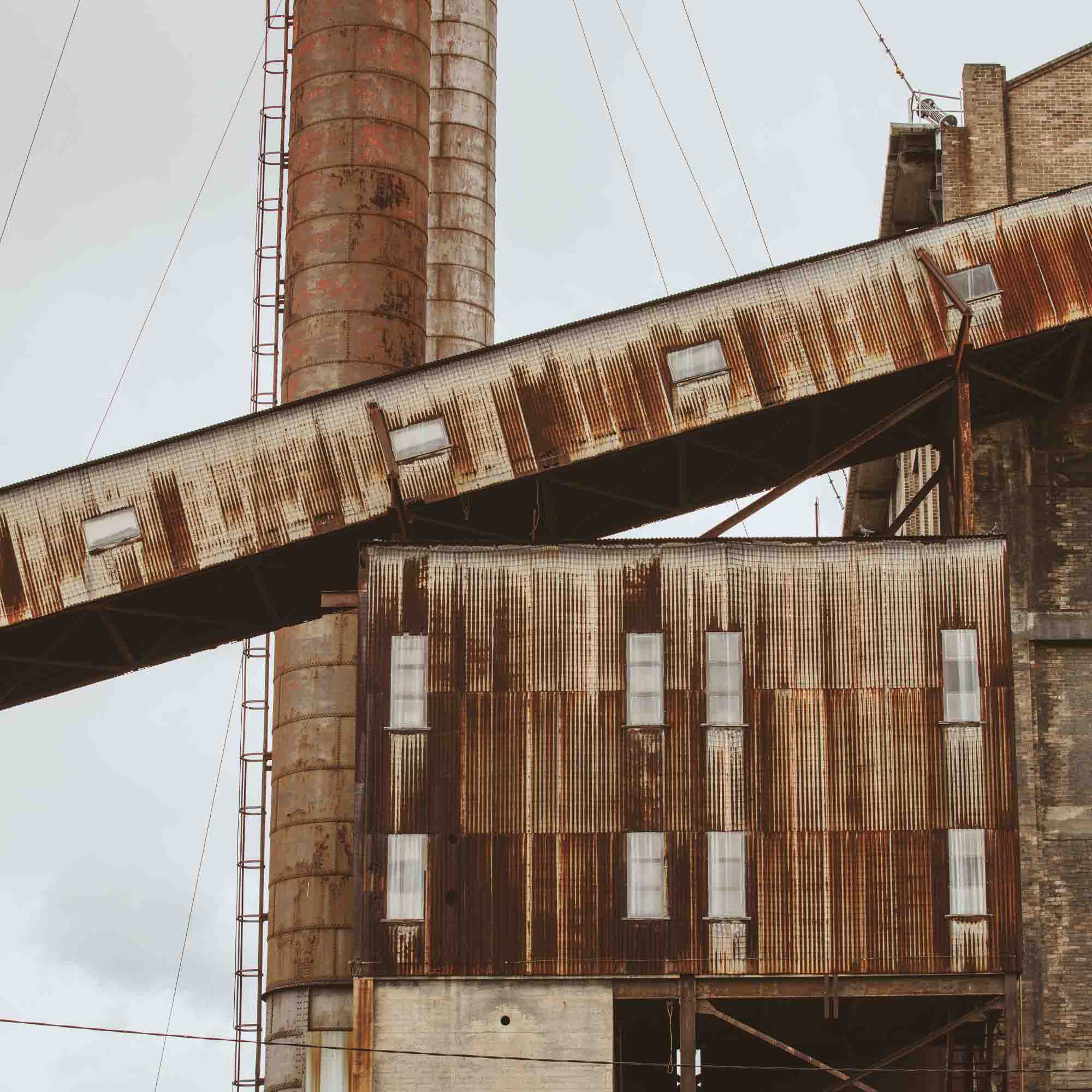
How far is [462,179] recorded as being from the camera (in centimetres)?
4959

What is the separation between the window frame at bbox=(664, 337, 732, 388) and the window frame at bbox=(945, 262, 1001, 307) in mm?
3559

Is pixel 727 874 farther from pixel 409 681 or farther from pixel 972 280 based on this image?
pixel 972 280

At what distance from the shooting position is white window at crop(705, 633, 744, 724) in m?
28.8

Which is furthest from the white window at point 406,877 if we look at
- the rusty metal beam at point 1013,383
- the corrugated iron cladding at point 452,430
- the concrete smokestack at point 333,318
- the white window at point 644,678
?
the rusty metal beam at point 1013,383

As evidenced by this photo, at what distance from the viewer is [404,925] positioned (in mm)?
28125

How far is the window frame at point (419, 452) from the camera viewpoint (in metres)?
30.3

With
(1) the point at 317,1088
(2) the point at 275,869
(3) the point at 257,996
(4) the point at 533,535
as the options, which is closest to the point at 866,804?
(4) the point at 533,535

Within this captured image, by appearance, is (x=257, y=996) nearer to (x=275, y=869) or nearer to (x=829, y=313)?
(x=275, y=869)

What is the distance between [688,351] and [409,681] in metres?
6.41

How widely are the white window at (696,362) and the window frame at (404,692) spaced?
540cm

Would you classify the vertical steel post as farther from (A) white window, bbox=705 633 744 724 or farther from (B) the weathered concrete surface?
(A) white window, bbox=705 633 744 724

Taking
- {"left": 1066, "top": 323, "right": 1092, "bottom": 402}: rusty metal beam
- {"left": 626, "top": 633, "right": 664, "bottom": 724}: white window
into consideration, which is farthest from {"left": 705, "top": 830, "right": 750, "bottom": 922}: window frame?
{"left": 1066, "top": 323, "right": 1092, "bottom": 402}: rusty metal beam

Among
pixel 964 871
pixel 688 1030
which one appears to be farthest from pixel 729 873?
pixel 964 871

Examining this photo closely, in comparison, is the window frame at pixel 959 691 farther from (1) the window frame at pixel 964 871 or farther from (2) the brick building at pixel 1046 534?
(2) the brick building at pixel 1046 534
